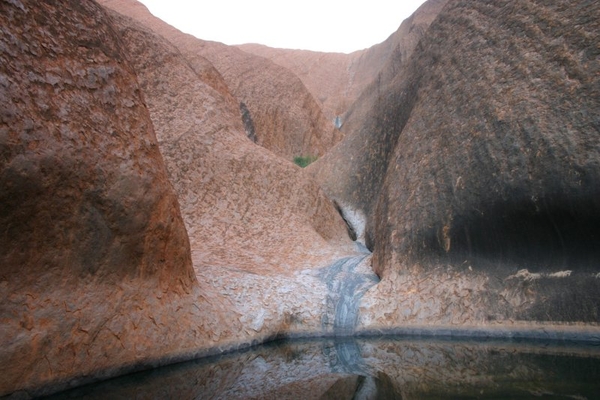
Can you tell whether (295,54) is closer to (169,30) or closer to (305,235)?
(169,30)

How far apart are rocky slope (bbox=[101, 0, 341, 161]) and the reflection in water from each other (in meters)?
9.90

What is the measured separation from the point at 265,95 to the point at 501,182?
397 inches

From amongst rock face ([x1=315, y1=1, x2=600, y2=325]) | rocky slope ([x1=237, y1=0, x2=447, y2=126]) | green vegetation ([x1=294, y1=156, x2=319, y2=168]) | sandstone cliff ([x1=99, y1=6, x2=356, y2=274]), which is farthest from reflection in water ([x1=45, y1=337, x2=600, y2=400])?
rocky slope ([x1=237, y1=0, x2=447, y2=126])

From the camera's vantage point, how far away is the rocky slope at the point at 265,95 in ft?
45.8

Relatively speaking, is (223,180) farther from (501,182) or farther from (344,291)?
(501,182)

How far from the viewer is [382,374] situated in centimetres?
340

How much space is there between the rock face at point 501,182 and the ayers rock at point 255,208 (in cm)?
2

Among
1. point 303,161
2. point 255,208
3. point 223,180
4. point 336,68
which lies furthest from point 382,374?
point 336,68

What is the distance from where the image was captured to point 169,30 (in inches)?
559

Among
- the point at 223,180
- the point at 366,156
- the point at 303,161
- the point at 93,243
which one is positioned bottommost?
the point at 93,243

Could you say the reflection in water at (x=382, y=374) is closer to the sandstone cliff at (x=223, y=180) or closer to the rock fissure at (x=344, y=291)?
the rock fissure at (x=344, y=291)

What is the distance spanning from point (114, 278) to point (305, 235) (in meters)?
3.65

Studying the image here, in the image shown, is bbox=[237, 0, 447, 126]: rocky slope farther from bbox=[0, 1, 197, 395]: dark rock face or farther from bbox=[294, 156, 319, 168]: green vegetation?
bbox=[0, 1, 197, 395]: dark rock face

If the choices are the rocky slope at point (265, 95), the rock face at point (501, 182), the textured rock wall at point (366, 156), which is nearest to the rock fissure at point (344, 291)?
the rock face at point (501, 182)
